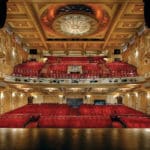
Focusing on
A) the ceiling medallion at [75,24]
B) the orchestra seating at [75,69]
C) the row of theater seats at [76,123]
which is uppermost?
the ceiling medallion at [75,24]

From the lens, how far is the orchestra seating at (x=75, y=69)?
11859 millimetres

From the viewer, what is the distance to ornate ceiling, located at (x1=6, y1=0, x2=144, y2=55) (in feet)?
26.6

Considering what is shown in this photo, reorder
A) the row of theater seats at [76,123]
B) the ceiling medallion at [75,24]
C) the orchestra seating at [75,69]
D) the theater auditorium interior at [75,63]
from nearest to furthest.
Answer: the row of theater seats at [76,123], the theater auditorium interior at [75,63], the ceiling medallion at [75,24], the orchestra seating at [75,69]

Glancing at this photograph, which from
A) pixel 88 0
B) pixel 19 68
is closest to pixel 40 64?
pixel 19 68

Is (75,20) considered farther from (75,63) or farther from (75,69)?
(75,63)

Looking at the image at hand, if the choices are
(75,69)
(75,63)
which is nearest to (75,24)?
(75,69)

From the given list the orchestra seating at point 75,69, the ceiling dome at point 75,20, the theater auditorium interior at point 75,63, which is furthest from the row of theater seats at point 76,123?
the orchestra seating at point 75,69

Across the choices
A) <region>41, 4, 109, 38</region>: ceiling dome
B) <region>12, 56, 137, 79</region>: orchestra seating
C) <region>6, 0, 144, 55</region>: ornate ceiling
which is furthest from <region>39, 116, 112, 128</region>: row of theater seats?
<region>12, 56, 137, 79</region>: orchestra seating

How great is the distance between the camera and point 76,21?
9312 mm

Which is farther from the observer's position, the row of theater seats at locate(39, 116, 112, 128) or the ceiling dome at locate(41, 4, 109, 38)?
the ceiling dome at locate(41, 4, 109, 38)

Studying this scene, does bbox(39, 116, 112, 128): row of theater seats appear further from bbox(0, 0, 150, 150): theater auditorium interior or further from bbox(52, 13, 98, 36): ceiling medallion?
bbox(52, 13, 98, 36): ceiling medallion

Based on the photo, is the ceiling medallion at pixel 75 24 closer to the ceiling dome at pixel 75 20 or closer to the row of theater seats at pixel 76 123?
the ceiling dome at pixel 75 20

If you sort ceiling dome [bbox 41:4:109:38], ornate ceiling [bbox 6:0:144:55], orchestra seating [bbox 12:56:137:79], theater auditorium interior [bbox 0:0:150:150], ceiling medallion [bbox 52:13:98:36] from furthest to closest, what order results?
orchestra seating [bbox 12:56:137:79] → ceiling medallion [bbox 52:13:98:36] → ceiling dome [bbox 41:4:109:38] → ornate ceiling [bbox 6:0:144:55] → theater auditorium interior [bbox 0:0:150:150]

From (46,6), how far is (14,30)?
3.19m
